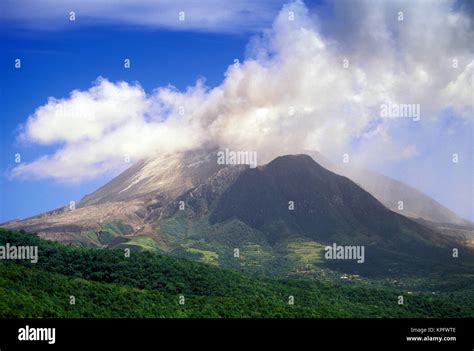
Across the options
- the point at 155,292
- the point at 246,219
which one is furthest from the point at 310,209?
the point at 155,292

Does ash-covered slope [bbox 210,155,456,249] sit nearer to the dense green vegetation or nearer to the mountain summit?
the mountain summit

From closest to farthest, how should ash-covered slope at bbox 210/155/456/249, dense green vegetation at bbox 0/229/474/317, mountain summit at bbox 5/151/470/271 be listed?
dense green vegetation at bbox 0/229/474/317
mountain summit at bbox 5/151/470/271
ash-covered slope at bbox 210/155/456/249

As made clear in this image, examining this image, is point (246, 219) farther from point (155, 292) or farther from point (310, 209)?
point (155, 292)

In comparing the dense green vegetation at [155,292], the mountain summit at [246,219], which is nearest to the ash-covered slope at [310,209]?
the mountain summit at [246,219]

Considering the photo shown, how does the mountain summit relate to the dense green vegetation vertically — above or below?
above

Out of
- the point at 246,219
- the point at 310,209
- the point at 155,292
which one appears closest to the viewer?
the point at 155,292

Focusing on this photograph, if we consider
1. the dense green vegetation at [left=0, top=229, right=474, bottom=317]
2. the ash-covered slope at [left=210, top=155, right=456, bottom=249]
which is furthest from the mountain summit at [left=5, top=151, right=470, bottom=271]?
the dense green vegetation at [left=0, top=229, right=474, bottom=317]

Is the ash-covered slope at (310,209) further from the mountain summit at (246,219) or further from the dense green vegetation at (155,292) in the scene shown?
the dense green vegetation at (155,292)

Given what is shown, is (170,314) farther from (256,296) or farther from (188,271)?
(188,271)
